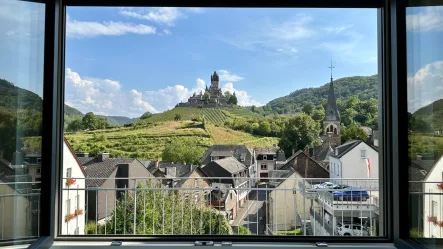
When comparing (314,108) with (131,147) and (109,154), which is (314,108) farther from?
(109,154)

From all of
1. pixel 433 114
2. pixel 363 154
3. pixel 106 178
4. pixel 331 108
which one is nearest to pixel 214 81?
pixel 331 108

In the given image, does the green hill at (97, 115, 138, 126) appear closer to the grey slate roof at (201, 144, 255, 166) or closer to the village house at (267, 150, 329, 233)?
the grey slate roof at (201, 144, 255, 166)

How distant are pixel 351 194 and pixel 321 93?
0.86m

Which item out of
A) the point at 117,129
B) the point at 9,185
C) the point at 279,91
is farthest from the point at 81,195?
the point at 279,91

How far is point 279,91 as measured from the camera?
2705mm

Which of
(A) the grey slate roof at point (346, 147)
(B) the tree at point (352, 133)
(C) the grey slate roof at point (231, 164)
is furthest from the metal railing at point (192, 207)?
(B) the tree at point (352, 133)

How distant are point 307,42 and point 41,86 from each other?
195 centimetres

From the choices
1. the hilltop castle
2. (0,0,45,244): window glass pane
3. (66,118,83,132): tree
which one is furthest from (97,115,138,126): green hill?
(0,0,45,244): window glass pane

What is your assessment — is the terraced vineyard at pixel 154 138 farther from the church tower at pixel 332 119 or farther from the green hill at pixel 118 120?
the church tower at pixel 332 119

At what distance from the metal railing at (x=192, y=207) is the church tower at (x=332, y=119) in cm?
38

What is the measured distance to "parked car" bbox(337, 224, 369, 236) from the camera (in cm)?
260

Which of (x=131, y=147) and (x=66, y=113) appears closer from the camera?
(x=66, y=113)

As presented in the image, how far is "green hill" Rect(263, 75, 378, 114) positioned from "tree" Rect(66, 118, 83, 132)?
141cm

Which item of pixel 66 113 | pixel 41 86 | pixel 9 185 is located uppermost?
pixel 41 86
